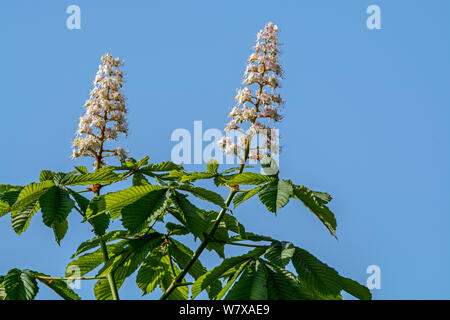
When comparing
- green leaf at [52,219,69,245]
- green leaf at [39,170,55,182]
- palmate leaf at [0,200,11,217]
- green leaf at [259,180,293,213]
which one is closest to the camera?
green leaf at [259,180,293,213]

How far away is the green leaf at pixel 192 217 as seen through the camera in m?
3.55

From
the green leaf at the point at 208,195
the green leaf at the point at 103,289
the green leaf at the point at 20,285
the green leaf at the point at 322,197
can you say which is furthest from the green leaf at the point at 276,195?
the green leaf at the point at 20,285

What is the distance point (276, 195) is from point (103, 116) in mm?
2060

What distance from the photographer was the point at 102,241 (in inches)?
162

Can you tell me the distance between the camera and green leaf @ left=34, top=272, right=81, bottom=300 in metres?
4.15

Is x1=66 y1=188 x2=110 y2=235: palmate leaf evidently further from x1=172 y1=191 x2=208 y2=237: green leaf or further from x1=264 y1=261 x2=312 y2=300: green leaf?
x1=264 y1=261 x2=312 y2=300: green leaf

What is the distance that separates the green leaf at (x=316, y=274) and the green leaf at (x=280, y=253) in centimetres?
8

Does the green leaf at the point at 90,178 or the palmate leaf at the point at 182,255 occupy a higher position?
the green leaf at the point at 90,178

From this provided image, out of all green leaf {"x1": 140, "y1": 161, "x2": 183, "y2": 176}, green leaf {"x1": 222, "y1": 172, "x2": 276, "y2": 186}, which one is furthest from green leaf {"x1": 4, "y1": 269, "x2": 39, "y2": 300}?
green leaf {"x1": 222, "y1": 172, "x2": 276, "y2": 186}

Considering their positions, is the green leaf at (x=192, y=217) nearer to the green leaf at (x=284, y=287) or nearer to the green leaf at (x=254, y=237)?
the green leaf at (x=254, y=237)

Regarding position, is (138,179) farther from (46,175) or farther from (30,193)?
(30,193)

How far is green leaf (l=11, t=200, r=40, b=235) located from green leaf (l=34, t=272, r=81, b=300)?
1.72 feet

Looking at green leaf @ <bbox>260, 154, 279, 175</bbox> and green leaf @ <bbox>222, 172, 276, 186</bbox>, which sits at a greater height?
green leaf @ <bbox>260, 154, 279, 175</bbox>
